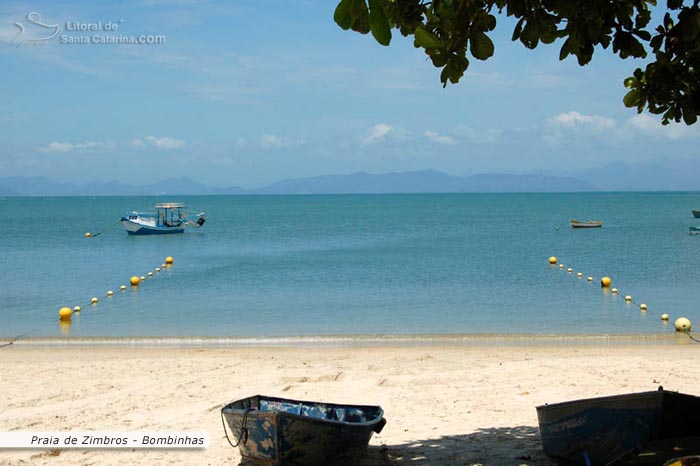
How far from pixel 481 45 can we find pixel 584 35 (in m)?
0.89

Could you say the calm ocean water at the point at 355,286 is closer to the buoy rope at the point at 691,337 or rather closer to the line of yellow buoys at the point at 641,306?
the line of yellow buoys at the point at 641,306

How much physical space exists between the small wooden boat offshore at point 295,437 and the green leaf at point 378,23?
4.28m

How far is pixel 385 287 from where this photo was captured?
25203mm

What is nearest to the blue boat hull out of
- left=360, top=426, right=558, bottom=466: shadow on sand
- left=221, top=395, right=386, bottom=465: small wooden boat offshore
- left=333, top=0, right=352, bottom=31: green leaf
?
left=360, top=426, right=558, bottom=466: shadow on sand

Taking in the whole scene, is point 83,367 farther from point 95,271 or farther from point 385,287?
point 95,271

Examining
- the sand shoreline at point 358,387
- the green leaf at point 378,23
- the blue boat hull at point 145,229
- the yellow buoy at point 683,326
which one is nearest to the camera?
the green leaf at point 378,23

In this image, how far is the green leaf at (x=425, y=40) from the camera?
3994 mm

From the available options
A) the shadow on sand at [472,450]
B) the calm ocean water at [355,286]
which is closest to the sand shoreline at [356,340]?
the calm ocean water at [355,286]

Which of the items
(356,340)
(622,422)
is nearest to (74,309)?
(356,340)

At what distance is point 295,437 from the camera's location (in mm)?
6871

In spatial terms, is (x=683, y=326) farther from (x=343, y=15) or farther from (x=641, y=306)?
(x=343, y=15)

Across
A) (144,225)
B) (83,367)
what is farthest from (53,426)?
(144,225)

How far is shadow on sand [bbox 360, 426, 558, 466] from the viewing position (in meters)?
7.43

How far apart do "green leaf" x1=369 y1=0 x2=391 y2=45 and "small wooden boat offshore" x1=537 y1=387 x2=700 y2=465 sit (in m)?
4.09
